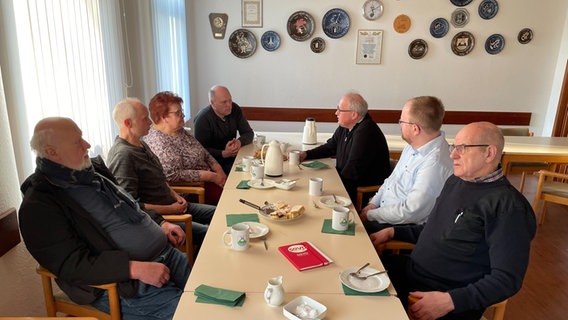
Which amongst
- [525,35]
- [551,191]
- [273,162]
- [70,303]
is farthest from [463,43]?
[70,303]

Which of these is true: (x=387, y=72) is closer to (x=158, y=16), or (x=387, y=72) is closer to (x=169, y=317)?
(x=158, y=16)

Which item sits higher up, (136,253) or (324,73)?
(324,73)

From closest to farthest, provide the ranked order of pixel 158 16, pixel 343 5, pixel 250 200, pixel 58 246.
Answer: pixel 58 246 < pixel 250 200 < pixel 158 16 < pixel 343 5

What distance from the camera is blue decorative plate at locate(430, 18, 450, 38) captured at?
482 cm

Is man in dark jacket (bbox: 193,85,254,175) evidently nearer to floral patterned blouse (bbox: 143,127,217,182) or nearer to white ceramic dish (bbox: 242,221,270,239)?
floral patterned blouse (bbox: 143,127,217,182)

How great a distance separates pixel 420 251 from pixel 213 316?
3.12 feet

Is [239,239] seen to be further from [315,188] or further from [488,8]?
[488,8]

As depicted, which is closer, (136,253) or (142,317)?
(142,317)

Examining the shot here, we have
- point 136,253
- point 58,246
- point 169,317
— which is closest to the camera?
point 58,246

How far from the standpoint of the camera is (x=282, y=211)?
169 cm

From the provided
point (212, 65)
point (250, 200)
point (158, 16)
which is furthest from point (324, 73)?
point (250, 200)

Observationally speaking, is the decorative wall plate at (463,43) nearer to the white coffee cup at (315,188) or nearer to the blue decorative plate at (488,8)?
the blue decorative plate at (488,8)

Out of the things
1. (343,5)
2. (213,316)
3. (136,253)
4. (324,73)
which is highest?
(343,5)

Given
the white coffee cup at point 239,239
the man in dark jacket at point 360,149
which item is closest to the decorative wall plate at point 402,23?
the man in dark jacket at point 360,149
